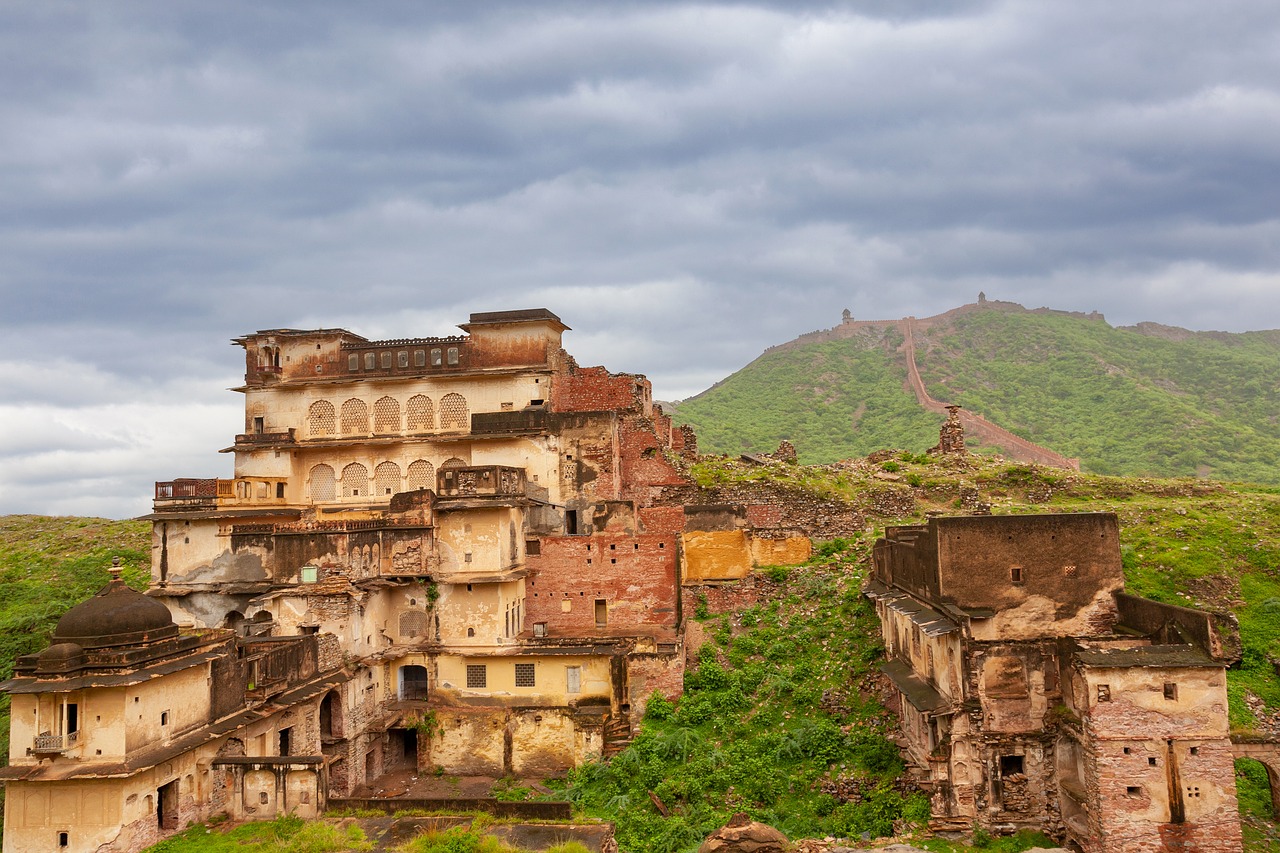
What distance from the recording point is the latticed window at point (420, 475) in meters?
37.2

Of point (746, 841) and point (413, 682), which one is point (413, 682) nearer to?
point (413, 682)

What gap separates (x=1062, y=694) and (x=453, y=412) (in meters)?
27.1

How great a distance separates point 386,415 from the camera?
38250 mm

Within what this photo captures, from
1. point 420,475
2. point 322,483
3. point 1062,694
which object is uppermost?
point 420,475

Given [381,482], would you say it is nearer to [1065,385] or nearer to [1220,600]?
[1220,600]

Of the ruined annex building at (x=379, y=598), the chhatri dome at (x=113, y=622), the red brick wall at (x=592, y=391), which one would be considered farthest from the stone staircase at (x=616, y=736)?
the red brick wall at (x=592, y=391)

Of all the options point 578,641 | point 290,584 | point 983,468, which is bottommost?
point 578,641

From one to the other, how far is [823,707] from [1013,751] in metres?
6.58

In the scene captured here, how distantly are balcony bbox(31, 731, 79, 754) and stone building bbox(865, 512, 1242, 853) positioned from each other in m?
17.3

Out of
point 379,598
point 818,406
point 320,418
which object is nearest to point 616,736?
point 379,598

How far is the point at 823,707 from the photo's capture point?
23.6 meters

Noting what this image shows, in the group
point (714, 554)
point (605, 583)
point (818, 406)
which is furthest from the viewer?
point (818, 406)

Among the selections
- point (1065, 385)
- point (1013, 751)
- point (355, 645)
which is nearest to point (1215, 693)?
point (1013, 751)

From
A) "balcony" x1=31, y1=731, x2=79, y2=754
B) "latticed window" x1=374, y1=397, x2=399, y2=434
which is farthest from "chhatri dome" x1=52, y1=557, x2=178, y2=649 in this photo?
"latticed window" x1=374, y1=397, x2=399, y2=434
